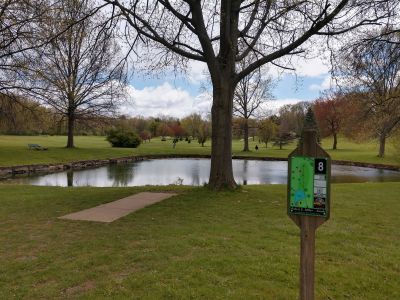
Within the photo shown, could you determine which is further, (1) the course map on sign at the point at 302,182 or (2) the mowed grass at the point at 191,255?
(2) the mowed grass at the point at 191,255

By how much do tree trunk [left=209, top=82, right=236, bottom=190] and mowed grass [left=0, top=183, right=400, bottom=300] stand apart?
2.34 meters

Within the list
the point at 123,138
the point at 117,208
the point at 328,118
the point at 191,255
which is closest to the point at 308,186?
the point at 191,255

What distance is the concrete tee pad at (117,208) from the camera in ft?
26.2

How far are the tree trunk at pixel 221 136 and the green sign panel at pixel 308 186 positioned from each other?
812 centimetres

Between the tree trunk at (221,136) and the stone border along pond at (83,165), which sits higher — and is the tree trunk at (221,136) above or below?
above

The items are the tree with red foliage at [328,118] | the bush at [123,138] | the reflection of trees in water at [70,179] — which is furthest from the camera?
the tree with red foliage at [328,118]

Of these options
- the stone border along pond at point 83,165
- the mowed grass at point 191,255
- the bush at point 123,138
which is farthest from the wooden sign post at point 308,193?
the bush at point 123,138

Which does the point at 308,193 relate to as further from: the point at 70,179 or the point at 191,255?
the point at 70,179

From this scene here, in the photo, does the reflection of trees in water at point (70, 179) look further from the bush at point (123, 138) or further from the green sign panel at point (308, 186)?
the bush at point (123, 138)

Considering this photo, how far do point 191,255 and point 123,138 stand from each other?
4497cm

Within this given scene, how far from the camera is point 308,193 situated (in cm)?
317

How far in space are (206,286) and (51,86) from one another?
83.5 ft

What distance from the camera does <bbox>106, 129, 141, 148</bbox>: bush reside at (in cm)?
4923

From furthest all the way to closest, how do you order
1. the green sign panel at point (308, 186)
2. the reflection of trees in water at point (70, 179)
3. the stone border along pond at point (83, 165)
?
the stone border along pond at point (83, 165)
the reflection of trees in water at point (70, 179)
the green sign panel at point (308, 186)
